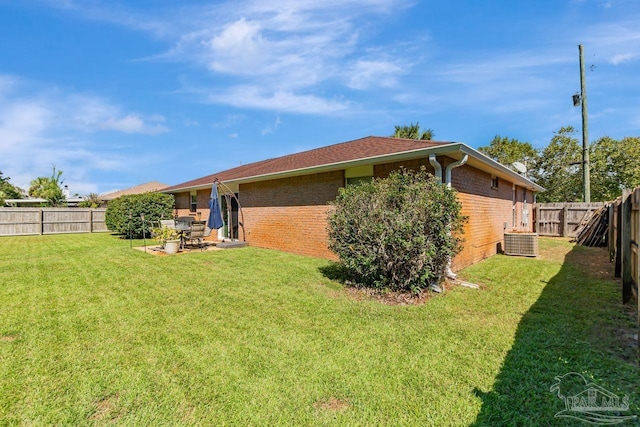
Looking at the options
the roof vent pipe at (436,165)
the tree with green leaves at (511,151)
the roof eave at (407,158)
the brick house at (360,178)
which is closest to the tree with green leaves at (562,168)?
the tree with green leaves at (511,151)

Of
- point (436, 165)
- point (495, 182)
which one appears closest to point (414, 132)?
point (495, 182)

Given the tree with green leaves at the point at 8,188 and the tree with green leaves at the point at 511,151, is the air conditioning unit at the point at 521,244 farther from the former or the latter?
the tree with green leaves at the point at 8,188

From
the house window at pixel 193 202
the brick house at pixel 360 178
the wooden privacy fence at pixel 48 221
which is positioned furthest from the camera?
the wooden privacy fence at pixel 48 221

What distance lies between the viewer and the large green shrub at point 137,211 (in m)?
15.5

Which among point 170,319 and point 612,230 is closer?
point 170,319

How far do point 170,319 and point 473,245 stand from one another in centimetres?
779

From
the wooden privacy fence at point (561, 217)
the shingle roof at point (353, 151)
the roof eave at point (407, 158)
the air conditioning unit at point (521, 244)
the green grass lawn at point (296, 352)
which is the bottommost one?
the green grass lawn at point (296, 352)

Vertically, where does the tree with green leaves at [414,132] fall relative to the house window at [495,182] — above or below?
above

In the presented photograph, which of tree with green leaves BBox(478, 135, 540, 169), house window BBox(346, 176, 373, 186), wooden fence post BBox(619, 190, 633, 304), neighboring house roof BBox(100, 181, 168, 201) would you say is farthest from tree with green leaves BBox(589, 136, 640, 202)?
neighboring house roof BBox(100, 181, 168, 201)

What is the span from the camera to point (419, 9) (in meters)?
8.83

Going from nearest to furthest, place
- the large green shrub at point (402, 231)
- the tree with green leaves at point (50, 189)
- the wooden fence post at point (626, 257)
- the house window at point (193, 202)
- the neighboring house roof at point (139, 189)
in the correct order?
the wooden fence post at point (626, 257)
the large green shrub at point (402, 231)
the house window at point (193, 202)
the tree with green leaves at point (50, 189)
the neighboring house roof at point (139, 189)

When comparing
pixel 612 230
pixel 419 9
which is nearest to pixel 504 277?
pixel 612 230

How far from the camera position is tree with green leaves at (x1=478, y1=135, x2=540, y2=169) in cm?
2773

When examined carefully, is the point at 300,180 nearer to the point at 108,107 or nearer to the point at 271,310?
the point at 271,310
